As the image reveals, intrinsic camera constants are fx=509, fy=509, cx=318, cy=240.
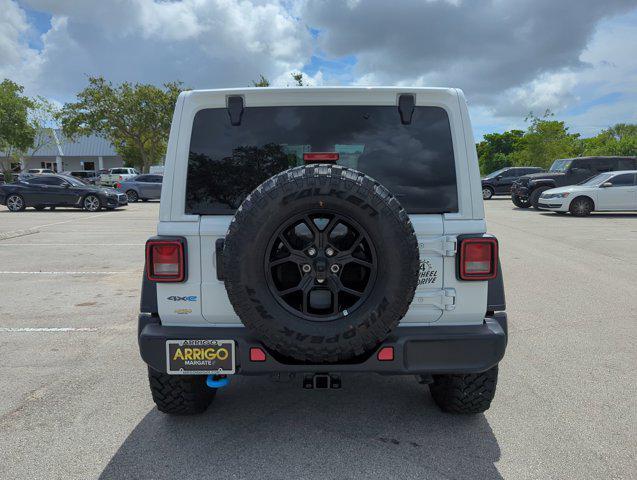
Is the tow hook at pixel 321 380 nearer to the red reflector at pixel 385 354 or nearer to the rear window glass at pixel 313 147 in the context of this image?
the red reflector at pixel 385 354

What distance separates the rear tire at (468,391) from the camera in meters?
3.12

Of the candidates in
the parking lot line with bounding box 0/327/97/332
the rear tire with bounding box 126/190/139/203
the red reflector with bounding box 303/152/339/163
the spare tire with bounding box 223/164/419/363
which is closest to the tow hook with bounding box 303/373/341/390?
the spare tire with bounding box 223/164/419/363

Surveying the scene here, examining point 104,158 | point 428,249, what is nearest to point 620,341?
point 428,249

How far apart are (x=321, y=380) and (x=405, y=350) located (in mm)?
474

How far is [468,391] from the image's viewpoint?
315 cm

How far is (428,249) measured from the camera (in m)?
2.73

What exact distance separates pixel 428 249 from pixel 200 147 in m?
1.38

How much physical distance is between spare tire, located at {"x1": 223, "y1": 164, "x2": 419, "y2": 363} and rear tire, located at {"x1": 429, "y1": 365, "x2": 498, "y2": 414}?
0.94 meters

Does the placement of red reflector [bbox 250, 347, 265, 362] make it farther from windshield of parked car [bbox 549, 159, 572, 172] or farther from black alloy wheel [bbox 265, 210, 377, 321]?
windshield of parked car [bbox 549, 159, 572, 172]

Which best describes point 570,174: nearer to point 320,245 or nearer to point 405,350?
point 405,350

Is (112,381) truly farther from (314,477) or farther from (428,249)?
(428,249)

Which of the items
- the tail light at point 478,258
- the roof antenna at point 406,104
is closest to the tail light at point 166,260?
the roof antenna at point 406,104

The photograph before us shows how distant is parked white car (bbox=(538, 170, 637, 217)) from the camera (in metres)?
16.8

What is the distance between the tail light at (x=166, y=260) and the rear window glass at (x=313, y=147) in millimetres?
232
